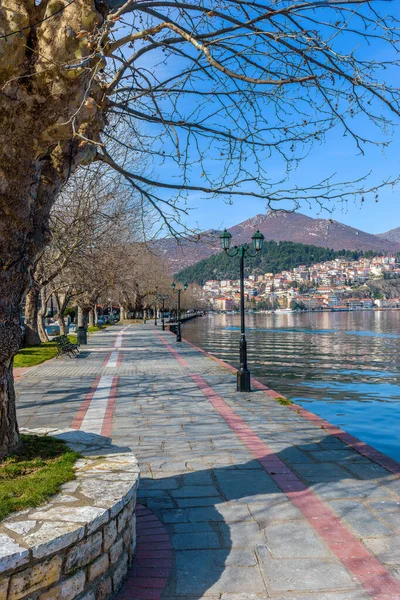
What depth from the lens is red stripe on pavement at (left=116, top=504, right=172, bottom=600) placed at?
3.42m

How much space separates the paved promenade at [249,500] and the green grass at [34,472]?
83 centimetres

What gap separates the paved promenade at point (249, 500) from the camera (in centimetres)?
356

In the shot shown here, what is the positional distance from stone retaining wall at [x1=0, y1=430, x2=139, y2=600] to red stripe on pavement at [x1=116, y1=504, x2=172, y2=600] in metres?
0.08

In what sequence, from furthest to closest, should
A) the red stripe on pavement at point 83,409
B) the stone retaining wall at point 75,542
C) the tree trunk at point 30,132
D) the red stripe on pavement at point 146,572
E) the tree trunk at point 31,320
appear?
the tree trunk at point 31,320, the red stripe on pavement at point 83,409, the tree trunk at point 30,132, the red stripe on pavement at point 146,572, the stone retaining wall at point 75,542

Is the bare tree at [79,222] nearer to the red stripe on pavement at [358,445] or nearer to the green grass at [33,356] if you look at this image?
the green grass at [33,356]

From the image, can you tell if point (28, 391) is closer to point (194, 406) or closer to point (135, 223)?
point (194, 406)

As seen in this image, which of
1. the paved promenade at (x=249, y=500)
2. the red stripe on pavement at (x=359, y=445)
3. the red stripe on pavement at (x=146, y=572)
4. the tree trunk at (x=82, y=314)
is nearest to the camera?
the red stripe on pavement at (x=146, y=572)

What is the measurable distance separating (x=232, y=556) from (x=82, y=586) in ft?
4.14

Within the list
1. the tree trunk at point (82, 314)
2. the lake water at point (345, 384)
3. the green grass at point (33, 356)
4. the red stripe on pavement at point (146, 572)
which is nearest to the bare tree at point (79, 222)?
the green grass at point (33, 356)

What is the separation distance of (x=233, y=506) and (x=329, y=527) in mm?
922

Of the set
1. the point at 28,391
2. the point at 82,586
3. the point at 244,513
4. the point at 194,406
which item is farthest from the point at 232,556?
the point at 28,391

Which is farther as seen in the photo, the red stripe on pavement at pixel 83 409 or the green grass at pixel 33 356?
the green grass at pixel 33 356

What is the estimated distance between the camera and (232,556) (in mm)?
3918

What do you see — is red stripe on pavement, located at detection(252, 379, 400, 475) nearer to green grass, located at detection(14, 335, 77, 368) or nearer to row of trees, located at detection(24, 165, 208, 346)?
row of trees, located at detection(24, 165, 208, 346)
